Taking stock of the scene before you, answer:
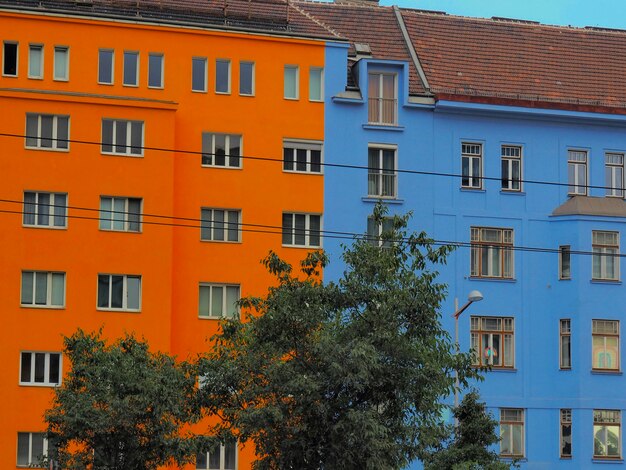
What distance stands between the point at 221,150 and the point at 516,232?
12.3 metres

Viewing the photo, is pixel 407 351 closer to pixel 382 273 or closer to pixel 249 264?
pixel 382 273

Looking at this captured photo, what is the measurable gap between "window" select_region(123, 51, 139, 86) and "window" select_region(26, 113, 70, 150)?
2.94 meters

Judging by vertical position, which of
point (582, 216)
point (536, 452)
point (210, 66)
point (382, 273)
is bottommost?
point (536, 452)

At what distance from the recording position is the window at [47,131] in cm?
5909

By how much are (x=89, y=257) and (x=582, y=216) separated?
19.5 metres

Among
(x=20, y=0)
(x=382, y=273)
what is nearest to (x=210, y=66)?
(x=20, y=0)

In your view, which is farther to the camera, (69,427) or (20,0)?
(20,0)

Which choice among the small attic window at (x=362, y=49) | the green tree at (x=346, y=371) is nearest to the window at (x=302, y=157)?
the small attic window at (x=362, y=49)

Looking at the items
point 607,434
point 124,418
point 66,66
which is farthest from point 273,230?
point 124,418

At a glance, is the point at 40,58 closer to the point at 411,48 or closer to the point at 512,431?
the point at 411,48

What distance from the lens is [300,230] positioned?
6159 centimetres

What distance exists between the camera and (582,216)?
6247 centimetres

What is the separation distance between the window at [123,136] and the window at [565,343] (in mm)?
17987

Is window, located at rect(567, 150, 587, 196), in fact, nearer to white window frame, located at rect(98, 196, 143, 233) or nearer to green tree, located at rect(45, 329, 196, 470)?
white window frame, located at rect(98, 196, 143, 233)
